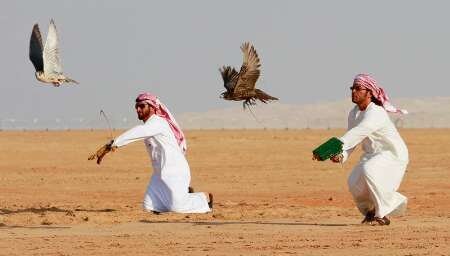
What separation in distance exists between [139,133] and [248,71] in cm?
288

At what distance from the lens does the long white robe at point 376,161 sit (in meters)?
13.4

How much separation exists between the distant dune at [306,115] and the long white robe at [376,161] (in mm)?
89157

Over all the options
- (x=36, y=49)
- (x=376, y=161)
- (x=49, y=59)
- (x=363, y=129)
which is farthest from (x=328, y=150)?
(x=36, y=49)

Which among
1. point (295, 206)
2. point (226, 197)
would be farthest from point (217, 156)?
point (295, 206)

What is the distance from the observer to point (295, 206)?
17953 mm

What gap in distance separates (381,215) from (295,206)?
4.55 m

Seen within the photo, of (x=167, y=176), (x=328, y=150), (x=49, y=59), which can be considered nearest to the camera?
(x=328, y=150)

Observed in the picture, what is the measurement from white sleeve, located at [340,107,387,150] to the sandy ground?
2.96ft

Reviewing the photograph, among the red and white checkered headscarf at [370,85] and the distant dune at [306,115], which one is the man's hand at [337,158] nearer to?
the red and white checkered headscarf at [370,85]

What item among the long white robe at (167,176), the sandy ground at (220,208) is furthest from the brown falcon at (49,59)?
the long white robe at (167,176)

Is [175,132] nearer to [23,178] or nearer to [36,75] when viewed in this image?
[36,75]

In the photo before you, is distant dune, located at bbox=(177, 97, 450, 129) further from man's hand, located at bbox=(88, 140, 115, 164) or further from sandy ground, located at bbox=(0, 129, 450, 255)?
man's hand, located at bbox=(88, 140, 115, 164)

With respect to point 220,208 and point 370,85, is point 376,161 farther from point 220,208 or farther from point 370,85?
point 220,208

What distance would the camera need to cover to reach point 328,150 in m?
13.2
